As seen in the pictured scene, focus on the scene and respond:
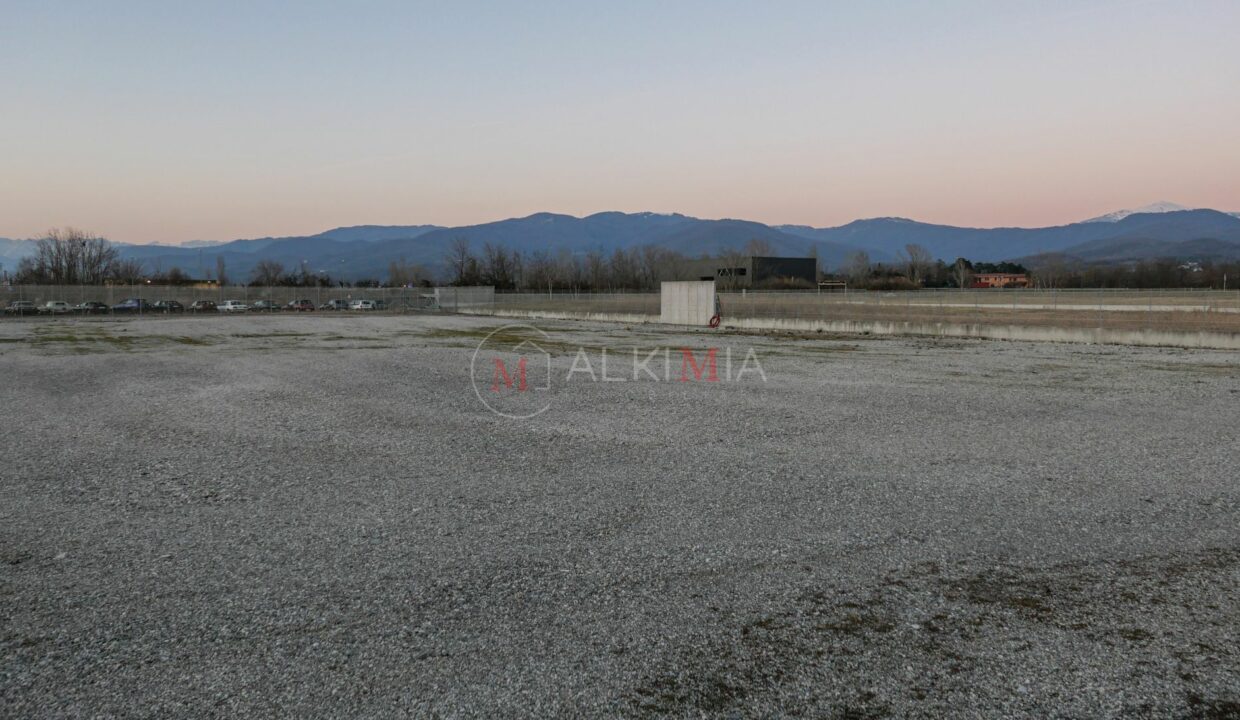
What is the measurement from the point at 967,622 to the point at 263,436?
882 cm

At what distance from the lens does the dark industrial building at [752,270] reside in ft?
382

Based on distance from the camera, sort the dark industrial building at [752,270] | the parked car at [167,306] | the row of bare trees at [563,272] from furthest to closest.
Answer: the dark industrial building at [752,270] < the row of bare trees at [563,272] < the parked car at [167,306]

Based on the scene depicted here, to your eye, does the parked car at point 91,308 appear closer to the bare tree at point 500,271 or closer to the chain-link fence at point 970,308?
the chain-link fence at point 970,308

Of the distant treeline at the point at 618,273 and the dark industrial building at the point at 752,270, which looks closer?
the distant treeline at the point at 618,273

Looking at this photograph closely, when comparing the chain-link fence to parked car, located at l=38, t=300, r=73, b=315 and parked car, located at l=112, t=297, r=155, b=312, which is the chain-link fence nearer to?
parked car, located at l=112, t=297, r=155, b=312

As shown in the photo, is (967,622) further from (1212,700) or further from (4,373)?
(4,373)

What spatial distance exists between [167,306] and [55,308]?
25.0 feet

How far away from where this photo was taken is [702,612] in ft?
15.4

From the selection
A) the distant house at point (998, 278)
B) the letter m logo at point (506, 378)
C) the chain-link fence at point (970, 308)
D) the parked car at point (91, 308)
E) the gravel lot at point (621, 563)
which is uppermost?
the distant house at point (998, 278)

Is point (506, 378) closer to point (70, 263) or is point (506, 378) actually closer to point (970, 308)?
point (970, 308)

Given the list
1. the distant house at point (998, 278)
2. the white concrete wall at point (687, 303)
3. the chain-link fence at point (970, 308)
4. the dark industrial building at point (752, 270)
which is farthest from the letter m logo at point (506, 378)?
the distant house at point (998, 278)

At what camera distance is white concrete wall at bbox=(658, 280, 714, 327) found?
138 feet

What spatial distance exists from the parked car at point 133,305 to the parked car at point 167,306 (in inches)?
15.5

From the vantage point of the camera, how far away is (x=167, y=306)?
6303 cm
